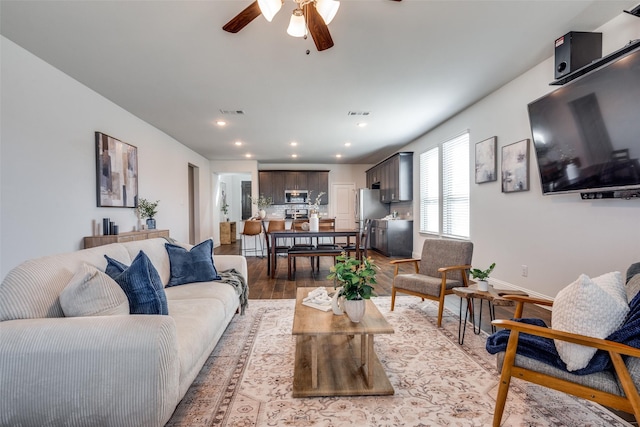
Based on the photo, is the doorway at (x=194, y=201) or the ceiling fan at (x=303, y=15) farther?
the doorway at (x=194, y=201)

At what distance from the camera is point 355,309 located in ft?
5.69

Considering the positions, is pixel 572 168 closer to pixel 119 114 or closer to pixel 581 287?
pixel 581 287

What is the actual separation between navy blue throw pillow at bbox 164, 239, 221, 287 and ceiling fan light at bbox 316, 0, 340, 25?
86.9 inches

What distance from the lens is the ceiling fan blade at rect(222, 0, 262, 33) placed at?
1827mm

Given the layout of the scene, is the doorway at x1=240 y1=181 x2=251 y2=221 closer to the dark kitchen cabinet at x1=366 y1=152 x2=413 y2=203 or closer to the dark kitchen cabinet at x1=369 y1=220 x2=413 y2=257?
the dark kitchen cabinet at x1=366 y1=152 x2=413 y2=203

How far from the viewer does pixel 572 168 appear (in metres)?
2.47

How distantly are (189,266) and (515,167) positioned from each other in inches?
150

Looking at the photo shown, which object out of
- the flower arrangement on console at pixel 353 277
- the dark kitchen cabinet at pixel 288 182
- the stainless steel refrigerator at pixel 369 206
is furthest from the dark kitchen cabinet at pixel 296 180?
the flower arrangement on console at pixel 353 277

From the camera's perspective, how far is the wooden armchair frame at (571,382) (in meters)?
1.17

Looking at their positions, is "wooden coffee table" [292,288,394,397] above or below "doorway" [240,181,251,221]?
below

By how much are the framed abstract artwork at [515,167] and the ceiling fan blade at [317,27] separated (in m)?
2.64

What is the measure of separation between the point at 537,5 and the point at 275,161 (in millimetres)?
7210

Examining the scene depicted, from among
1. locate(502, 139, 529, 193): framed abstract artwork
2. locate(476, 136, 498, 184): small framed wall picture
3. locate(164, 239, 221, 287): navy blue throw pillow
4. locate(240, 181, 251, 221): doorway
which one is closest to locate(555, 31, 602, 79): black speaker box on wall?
locate(502, 139, 529, 193): framed abstract artwork

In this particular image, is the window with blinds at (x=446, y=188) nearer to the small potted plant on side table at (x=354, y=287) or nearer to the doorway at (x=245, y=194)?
the small potted plant on side table at (x=354, y=287)
